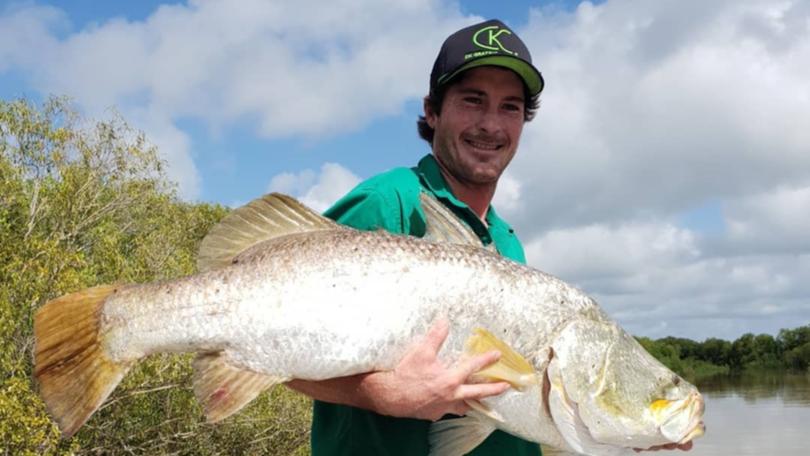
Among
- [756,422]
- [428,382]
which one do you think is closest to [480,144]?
[428,382]

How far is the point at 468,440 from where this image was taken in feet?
11.4

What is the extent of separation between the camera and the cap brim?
4.42 m

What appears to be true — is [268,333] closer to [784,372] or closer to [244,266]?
[244,266]

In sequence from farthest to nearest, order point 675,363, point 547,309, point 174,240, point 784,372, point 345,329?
point 784,372
point 675,363
point 174,240
point 547,309
point 345,329

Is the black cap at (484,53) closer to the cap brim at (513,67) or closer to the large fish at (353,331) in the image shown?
the cap brim at (513,67)

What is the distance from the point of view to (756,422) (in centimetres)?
6512

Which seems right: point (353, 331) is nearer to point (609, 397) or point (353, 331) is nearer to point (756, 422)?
point (609, 397)

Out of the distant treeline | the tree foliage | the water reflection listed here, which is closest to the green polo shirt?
the tree foliage

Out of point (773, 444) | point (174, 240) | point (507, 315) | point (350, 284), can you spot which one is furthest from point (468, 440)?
point (773, 444)

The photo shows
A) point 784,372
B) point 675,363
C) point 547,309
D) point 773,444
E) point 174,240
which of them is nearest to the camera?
point 547,309

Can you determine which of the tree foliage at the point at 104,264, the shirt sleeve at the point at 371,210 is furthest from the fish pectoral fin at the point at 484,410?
the tree foliage at the point at 104,264

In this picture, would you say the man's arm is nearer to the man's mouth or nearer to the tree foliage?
the man's mouth

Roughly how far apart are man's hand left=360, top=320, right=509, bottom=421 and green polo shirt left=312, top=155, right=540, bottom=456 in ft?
1.44

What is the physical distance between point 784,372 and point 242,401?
159394 millimetres
